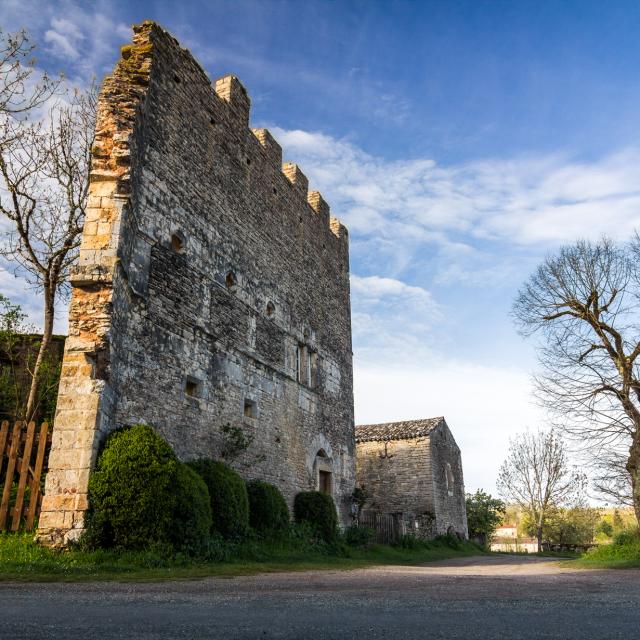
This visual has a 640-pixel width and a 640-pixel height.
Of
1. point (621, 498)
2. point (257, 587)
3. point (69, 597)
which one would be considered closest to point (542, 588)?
point (257, 587)

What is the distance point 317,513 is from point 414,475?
12236mm

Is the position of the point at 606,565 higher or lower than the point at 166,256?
lower

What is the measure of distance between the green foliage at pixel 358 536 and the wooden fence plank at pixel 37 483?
9.47 m

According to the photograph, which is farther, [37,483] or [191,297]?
[191,297]

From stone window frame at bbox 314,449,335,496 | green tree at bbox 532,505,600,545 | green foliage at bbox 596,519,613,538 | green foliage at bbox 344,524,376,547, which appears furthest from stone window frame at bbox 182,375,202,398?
green foliage at bbox 596,519,613,538

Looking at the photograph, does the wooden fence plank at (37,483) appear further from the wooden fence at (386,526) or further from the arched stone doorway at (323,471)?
the wooden fence at (386,526)

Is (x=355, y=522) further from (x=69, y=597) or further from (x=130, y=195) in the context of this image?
(x=69, y=597)

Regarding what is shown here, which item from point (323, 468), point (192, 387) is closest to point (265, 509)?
point (192, 387)

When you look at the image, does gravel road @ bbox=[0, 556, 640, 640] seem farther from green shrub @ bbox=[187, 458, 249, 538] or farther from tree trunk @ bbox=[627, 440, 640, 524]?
tree trunk @ bbox=[627, 440, 640, 524]

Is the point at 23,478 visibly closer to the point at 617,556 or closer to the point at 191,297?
the point at 191,297

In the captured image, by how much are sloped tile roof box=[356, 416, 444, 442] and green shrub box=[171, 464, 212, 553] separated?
1848 cm

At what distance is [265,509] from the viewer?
39.0ft

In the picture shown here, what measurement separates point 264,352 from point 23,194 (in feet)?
22.0

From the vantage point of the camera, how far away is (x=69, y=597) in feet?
16.3
